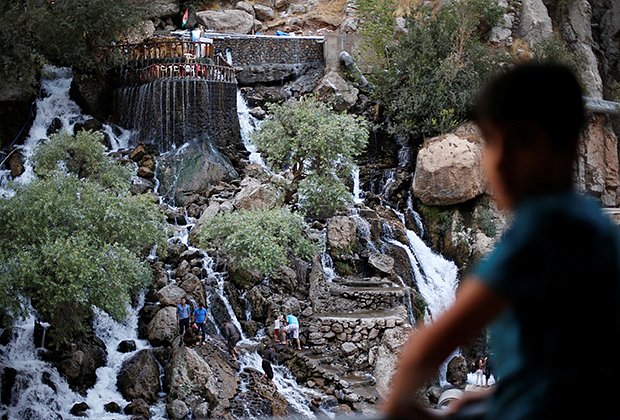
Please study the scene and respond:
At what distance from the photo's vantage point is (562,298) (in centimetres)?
108

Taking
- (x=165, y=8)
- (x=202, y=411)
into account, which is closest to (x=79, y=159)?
(x=202, y=411)

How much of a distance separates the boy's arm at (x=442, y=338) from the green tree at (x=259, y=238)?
13.6 metres

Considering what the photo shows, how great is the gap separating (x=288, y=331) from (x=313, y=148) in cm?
589

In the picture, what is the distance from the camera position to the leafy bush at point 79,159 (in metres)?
17.0

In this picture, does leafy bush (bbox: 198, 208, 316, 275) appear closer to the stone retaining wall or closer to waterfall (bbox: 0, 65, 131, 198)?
the stone retaining wall

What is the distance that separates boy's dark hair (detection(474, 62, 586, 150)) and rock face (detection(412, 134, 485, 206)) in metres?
19.4

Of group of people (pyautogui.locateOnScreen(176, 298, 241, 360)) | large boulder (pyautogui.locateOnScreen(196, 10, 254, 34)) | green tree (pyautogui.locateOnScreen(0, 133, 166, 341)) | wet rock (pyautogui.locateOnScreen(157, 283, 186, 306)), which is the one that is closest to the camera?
green tree (pyautogui.locateOnScreen(0, 133, 166, 341))

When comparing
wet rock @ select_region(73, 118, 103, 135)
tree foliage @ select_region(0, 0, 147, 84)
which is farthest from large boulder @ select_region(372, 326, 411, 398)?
tree foliage @ select_region(0, 0, 147, 84)

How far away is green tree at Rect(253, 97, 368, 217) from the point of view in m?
18.4

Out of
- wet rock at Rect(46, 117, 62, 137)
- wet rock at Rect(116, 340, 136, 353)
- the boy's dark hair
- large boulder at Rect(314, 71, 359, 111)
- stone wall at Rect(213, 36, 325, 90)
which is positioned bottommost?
wet rock at Rect(116, 340, 136, 353)

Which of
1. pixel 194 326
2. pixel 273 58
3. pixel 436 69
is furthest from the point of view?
pixel 273 58

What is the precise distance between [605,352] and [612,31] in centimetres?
3169

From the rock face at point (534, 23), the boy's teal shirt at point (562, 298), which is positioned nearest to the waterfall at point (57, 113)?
the rock face at point (534, 23)

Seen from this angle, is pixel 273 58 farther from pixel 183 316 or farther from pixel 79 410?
pixel 79 410
